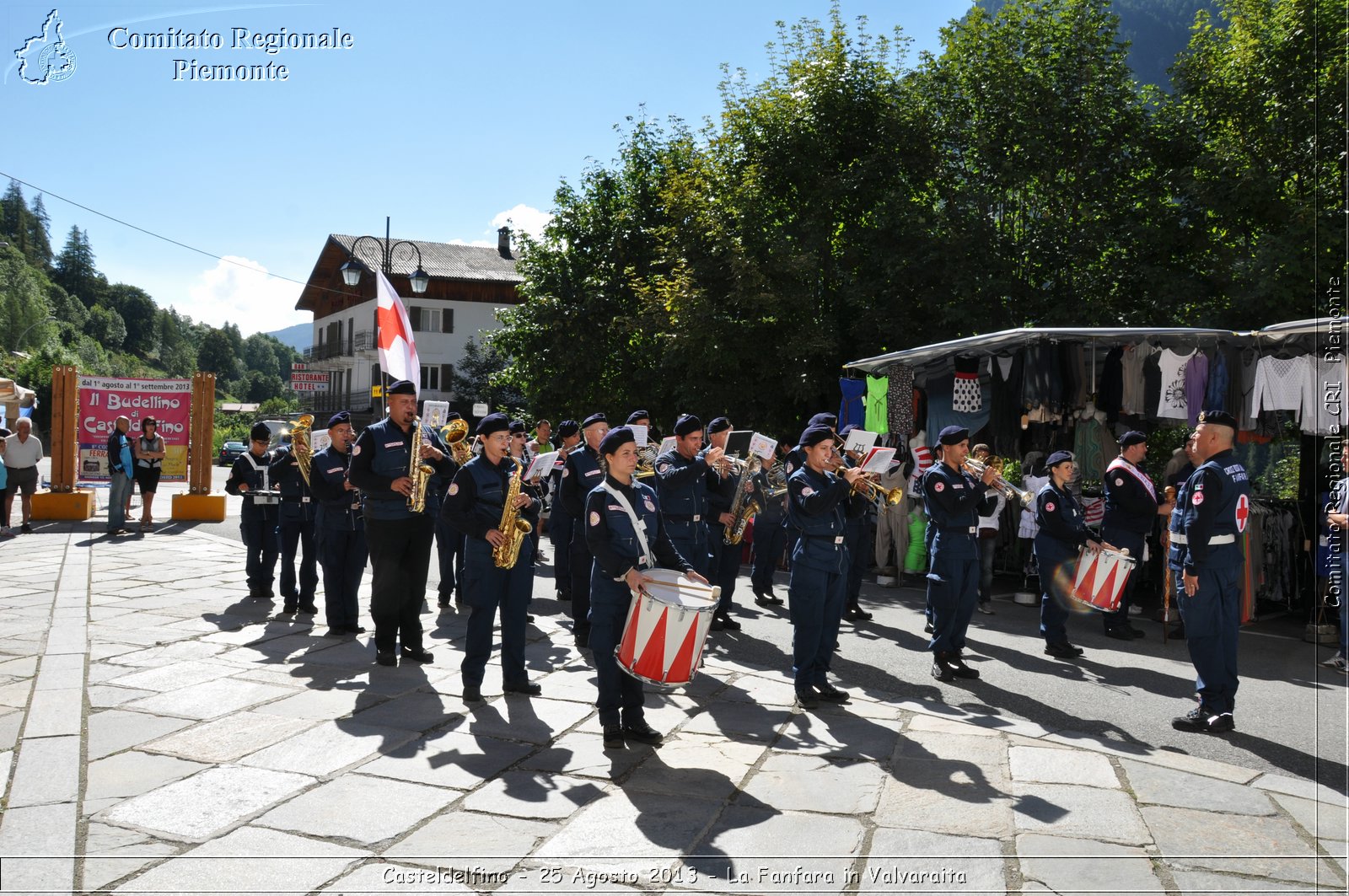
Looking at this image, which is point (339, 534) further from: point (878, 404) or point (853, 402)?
point (853, 402)

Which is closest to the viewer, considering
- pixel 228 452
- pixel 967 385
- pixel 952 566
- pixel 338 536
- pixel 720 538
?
pixel 952 566

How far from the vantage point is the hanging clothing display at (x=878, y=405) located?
45.0 ft

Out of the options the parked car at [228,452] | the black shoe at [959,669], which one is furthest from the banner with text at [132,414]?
the parked car at [228,452]

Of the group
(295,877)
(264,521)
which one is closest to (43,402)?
(264,521)

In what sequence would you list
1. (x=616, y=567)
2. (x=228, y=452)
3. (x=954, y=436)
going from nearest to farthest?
1. (x=616, y=567)
2. (x=954, y=436)
3. (x=228, y=452)

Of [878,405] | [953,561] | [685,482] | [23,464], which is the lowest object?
[953,561]

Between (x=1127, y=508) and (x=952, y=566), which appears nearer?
(x=952, y=566)

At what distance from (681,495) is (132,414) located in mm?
15035

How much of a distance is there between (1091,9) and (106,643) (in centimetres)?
2025

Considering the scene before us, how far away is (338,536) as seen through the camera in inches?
350

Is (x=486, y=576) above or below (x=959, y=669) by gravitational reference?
above

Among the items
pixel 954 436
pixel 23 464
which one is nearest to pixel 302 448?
pixel 954 436

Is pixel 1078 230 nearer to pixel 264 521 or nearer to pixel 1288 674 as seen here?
pixel 1288 674

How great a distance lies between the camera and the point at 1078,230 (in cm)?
1816
